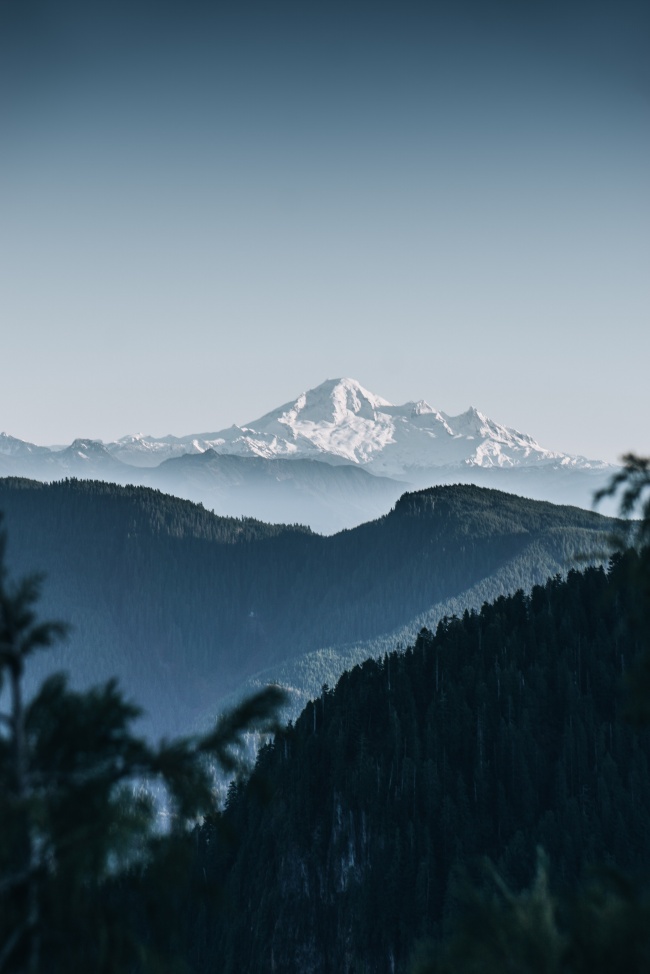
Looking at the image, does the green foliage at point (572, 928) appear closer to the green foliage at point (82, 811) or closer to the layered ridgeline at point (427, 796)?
the green foliage at point (82, 811)

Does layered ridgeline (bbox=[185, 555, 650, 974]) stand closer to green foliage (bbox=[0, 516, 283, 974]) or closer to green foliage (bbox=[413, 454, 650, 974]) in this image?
green foliage (bbox=[413, 454, 650, 974])

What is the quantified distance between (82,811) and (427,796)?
13967 cm

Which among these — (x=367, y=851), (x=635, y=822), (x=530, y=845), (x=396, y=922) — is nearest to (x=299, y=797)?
(x=367, y=851)

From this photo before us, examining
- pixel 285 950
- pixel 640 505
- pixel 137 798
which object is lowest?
pixel 285 950

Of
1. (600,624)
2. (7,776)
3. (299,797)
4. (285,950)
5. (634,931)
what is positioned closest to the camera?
(634,931)

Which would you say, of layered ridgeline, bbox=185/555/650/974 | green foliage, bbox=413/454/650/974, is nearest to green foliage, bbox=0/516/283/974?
green foliage, bbox=413/454/650/974

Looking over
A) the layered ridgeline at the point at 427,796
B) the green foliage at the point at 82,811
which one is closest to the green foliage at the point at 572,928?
the green foliage at the point at 82,811

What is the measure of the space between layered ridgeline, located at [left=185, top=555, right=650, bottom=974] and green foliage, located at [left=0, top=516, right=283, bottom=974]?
11604 centimetres

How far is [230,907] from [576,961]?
831 cm

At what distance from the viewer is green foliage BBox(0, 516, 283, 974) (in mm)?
18828

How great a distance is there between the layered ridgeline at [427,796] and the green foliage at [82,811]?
116037 mm

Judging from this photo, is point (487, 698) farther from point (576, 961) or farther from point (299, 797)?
point (576, 961)

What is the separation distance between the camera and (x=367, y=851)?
152 metres

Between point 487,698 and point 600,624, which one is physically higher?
point 600,624
